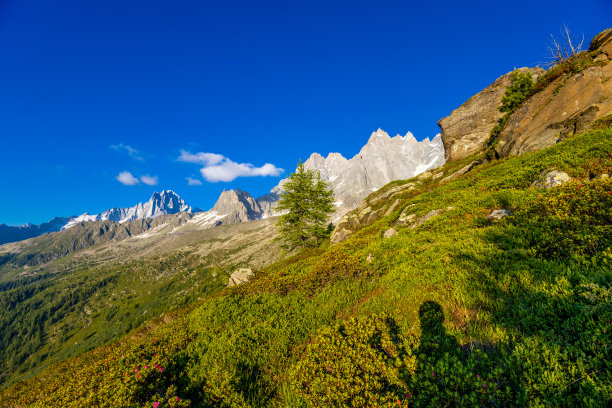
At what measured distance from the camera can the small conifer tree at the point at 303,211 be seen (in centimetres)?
2925

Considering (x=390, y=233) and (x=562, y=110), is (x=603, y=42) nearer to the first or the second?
(x=562, y=110)

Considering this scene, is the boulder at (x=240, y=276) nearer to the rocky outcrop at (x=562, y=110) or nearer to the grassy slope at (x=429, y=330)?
the grassy slope at (x=429, y=330)

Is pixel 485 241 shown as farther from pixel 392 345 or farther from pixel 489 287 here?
pixel 392 345

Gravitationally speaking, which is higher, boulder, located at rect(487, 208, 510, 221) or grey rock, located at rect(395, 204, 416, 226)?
grey rock, located at rect(395, 204, 416, 226)

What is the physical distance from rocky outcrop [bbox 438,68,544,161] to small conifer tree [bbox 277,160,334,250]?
807 inches

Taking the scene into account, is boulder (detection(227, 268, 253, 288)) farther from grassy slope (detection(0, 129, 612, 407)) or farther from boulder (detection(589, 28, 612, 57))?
boulder (detection(589, 28, 612, 57))

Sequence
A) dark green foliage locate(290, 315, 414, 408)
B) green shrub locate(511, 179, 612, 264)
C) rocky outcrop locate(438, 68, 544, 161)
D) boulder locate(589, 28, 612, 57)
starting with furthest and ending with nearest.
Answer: rocky outcrop locate(438, 68, 544, 161)
boulder locate(589, 28, 612, 57)
green shrub locate(511, 179, 612, 264)
dark green foliage locate(290, 315, 414, 408)

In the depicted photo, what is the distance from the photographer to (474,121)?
104 feet

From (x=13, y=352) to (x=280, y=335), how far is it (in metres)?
320

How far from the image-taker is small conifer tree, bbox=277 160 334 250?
2925 centimetres

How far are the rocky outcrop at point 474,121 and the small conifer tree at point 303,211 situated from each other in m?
20.5

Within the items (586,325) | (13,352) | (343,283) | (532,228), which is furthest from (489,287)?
(13,352)

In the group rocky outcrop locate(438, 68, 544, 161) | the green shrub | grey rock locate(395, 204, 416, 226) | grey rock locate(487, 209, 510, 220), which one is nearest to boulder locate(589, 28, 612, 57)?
rocky outcrop locate(438, 68, 544, 161)

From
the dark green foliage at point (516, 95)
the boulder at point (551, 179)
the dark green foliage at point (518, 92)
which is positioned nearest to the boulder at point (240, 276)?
the boulder at point (551, 179)
